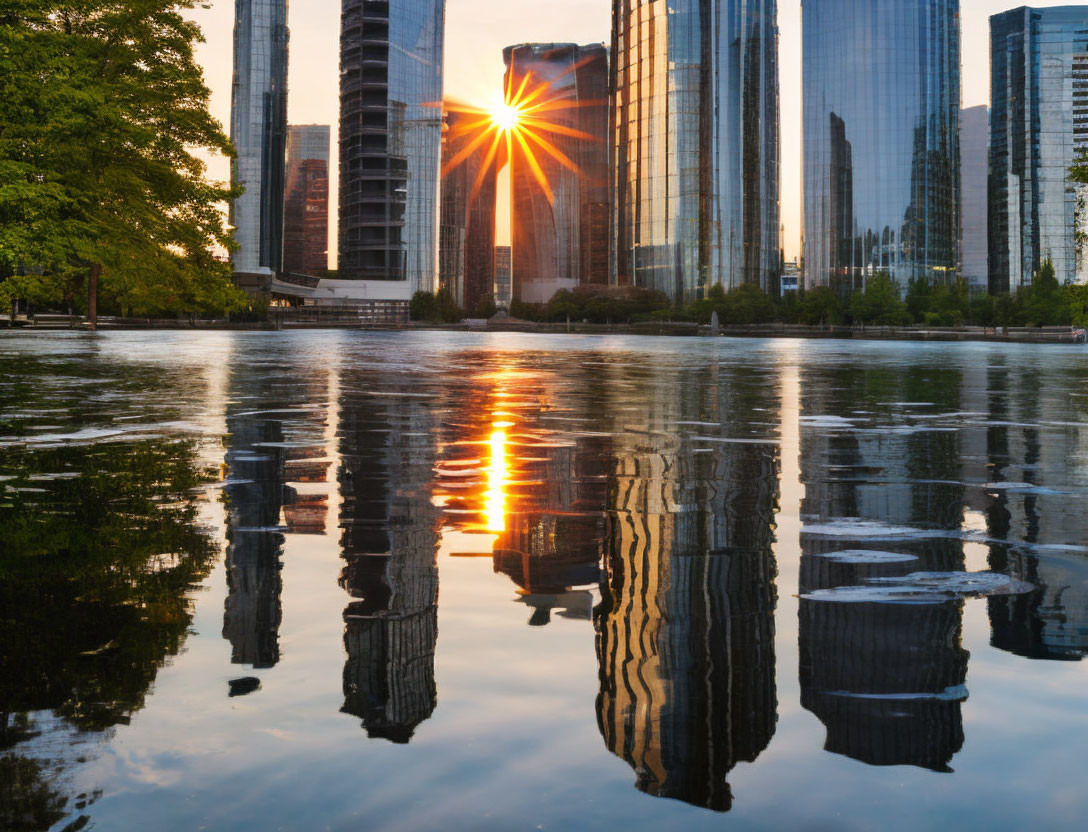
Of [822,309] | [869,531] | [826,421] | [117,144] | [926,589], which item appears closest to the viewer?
[926,589]

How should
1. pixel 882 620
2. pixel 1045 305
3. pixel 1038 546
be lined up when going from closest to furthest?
pixel 882 620 < pixel 1038 546 < pixel 1045 305

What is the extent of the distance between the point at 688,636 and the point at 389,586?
1.59m

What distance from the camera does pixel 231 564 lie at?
18.9 ft

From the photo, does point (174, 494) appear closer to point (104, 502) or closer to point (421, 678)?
point (104, 502)

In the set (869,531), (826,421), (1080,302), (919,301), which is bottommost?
(869,531)

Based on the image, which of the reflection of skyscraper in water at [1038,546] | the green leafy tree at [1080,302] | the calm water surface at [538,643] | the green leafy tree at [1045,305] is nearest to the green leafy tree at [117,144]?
the calm water surface at [538,643]

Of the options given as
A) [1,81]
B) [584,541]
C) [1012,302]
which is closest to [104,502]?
[584,541]

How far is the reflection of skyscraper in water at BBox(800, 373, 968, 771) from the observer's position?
338 centimetres

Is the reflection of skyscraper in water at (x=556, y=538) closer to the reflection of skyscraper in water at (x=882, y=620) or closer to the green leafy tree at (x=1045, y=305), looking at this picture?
the reflection of skyscraper in water at (x=882, y=620)

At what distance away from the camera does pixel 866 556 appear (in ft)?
20.0

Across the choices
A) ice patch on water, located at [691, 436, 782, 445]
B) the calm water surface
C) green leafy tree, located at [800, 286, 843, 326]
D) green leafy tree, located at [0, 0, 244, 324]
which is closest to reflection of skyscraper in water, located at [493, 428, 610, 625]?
the calm water surface

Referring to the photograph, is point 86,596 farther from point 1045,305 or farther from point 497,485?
point 1045,305

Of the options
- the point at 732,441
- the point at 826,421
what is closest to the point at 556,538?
the point at 732,441

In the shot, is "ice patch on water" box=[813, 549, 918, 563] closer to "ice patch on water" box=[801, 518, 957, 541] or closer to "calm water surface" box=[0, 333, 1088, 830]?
"calm water surface" box=[0, 333, 1088, 830]
